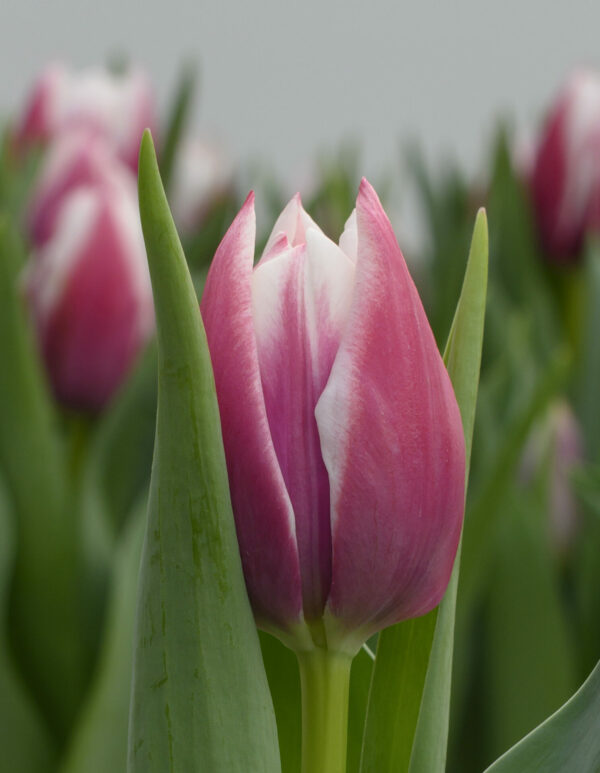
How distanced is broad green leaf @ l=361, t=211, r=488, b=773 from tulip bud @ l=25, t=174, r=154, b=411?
399 mm

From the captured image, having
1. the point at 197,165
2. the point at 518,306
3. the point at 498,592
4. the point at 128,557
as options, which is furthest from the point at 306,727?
the point at 197,165

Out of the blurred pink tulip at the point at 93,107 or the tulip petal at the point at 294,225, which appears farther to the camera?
the blurred pink tulip at the point at 93,107

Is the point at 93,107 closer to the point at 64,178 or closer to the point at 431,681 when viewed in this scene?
the point at 64,178

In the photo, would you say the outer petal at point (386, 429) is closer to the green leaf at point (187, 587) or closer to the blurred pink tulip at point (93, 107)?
the green leaf at point (187, 587)

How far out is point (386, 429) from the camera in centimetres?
19

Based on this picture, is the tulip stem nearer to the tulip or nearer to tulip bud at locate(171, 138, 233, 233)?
the tulip

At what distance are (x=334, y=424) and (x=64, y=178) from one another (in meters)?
0.50

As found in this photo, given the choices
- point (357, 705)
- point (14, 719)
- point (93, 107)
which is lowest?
point (14, 719)

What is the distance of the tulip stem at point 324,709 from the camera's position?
211 millimetres

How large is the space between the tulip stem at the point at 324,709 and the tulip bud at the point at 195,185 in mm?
714

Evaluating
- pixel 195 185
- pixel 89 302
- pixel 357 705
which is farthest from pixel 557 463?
pixel 195 185

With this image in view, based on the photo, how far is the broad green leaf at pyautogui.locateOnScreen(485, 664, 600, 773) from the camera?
0.67 feet

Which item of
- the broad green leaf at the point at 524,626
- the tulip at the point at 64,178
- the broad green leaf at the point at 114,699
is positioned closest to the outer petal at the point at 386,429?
the broad green leaf at the point at 114,699

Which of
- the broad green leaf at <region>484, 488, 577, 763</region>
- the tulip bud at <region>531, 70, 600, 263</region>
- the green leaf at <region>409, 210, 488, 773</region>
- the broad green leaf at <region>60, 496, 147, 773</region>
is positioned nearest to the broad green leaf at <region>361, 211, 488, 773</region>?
the green leaf at <region>409, 210, 488, 773</region>
